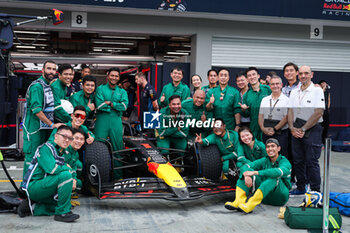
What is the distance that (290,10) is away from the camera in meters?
10.8

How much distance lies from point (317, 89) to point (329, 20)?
261 inches

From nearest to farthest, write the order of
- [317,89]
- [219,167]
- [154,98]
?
1. [317,89]
2. [219,167]
3. [154,98]

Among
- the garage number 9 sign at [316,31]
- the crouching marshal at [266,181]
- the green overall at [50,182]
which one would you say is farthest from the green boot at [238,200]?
the garage number 9 sign at [316,31]

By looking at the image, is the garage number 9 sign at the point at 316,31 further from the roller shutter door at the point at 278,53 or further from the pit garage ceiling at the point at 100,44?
the pit garage ceiling at the point at 100,44

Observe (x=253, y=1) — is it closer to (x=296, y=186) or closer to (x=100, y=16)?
(x=100, y=16)

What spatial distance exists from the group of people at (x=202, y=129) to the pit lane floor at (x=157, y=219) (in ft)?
0.60

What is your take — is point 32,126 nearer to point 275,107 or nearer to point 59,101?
point 59,101

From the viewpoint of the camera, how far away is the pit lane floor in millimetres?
4363

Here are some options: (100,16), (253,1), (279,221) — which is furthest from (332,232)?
(100,16)

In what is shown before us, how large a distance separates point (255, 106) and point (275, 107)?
0.47 metres

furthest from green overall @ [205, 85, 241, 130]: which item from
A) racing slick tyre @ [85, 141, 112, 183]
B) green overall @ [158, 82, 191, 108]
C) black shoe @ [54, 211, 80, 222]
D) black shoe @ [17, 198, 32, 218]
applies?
black shoe @ [17, 198, 32, 218]

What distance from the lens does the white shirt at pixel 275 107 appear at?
19.7 ft

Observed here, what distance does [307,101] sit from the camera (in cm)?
556

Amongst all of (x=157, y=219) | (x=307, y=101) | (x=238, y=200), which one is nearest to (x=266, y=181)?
(x=238, y=200)
